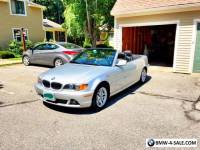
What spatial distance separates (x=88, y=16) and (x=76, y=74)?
575 inches

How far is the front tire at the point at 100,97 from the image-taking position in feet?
15.6

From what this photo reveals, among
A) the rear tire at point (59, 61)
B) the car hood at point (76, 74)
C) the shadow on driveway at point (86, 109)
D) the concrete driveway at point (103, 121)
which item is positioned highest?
the car hood at point (76, 74)

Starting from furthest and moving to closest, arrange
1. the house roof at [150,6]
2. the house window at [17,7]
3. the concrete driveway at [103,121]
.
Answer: the house window at [17,7], the house roof at [150,6], the concrete driveway at [103,121]

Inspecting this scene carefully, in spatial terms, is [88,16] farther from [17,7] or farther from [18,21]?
[17,7]

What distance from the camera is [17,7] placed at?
20.7m

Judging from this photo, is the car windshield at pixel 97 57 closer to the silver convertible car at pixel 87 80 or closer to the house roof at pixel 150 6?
the silver convertible car at pixel 87 80

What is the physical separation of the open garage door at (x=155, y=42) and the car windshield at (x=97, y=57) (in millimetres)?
8096

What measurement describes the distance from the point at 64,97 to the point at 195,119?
3.01 metres

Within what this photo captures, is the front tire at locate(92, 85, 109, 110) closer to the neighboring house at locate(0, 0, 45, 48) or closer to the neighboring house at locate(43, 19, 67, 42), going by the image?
the neighboring house at locate(0, 0, 45, 48)

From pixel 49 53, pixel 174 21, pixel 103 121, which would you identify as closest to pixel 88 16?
pixel 49 53

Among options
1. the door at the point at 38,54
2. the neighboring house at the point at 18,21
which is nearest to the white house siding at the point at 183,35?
the door at the point at 38,54

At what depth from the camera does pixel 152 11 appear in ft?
32.6

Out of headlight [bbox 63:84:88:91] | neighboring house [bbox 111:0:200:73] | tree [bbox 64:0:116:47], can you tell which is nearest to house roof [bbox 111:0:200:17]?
neighboring house [bbox 111:0:200:73]

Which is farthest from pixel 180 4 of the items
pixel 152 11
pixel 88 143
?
pixel 88 143
